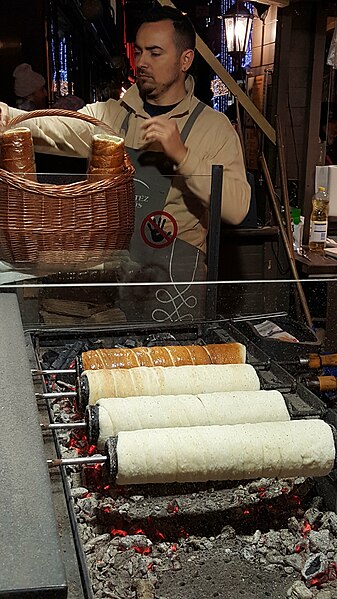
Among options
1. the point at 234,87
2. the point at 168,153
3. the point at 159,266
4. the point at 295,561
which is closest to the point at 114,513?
the point at 295,561

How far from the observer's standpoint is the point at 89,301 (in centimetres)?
150

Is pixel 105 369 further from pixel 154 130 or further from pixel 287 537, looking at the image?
pixel 154 130

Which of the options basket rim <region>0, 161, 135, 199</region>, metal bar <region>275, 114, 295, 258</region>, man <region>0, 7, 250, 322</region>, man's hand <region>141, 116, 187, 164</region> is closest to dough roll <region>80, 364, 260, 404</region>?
man <region>0, 7, 250, 322</region>

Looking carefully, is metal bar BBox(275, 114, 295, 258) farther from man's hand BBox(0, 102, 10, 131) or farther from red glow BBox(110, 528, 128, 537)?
red glow BBox(110, 528, 128, 537)

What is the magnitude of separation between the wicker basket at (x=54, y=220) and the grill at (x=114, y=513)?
20 centimetres

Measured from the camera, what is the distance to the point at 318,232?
3434 mm

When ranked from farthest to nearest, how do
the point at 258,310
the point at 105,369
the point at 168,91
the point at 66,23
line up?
1. the point at 66,23
2. the point at 168,91
3. the point at 258,310
4. the point at 105,369

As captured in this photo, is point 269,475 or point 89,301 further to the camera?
point 89,301

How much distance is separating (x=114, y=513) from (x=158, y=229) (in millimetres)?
696

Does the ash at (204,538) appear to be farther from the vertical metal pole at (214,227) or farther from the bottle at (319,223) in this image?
the bottle at (319,223)

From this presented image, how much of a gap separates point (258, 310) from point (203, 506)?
1.62 ft

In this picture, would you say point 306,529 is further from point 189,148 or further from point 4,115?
point 4,115

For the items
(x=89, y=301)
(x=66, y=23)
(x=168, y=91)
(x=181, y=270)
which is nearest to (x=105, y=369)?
(x=89, y=301)

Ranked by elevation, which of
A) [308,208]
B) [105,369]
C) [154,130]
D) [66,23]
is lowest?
[308,208]
